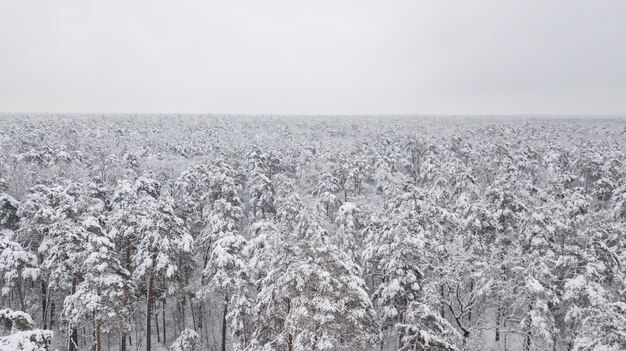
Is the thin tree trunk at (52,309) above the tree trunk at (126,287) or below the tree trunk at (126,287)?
below

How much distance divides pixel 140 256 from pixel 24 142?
1558 inches

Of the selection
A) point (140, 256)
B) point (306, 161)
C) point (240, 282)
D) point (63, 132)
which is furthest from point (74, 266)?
point (63, 132)

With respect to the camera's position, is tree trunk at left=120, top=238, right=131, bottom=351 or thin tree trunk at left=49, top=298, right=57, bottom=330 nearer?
tree trunk at left=120, top=238, right=131, bottom=351

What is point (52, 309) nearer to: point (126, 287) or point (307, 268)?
point (126, 287)

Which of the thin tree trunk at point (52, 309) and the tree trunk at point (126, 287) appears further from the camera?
the thin tree trunk at point (52, 309)

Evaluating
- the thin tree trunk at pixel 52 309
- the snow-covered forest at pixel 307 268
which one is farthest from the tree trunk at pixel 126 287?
the thin tree trunk at pixel 52 309

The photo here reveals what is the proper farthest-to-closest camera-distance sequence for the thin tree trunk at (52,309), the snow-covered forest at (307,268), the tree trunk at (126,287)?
1. the thin tree trunk at (52,309)
2. the tree trunk at (126,287)
3. the snow-covered forest at (307,268)

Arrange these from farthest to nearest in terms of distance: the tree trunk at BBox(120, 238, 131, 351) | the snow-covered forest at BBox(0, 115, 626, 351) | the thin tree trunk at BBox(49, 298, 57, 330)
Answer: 1. the thin tree trunk at BBox(49, 298, 57, 330)
2. the tree trunk at BBox(120, 238, 131, 351)
3. the snow-covered forest at BBox(0, 115, 626, 351)

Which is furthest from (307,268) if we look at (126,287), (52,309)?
(52,309)

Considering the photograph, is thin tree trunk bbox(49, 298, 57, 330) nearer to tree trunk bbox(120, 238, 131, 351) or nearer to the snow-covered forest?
the snow-covered forest

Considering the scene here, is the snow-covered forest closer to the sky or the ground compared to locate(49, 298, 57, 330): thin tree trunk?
closer to the sky

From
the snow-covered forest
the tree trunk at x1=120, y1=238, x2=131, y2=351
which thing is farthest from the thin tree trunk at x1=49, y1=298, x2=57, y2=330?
the tree trunk at x1=120, y1=238, x2=131, y2=351

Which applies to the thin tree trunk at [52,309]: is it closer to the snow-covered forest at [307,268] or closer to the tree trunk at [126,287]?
the snow-covered forest at [307,268]

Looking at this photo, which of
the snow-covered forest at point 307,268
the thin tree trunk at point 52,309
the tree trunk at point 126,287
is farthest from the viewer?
the thin tree trunk at point 52,309
